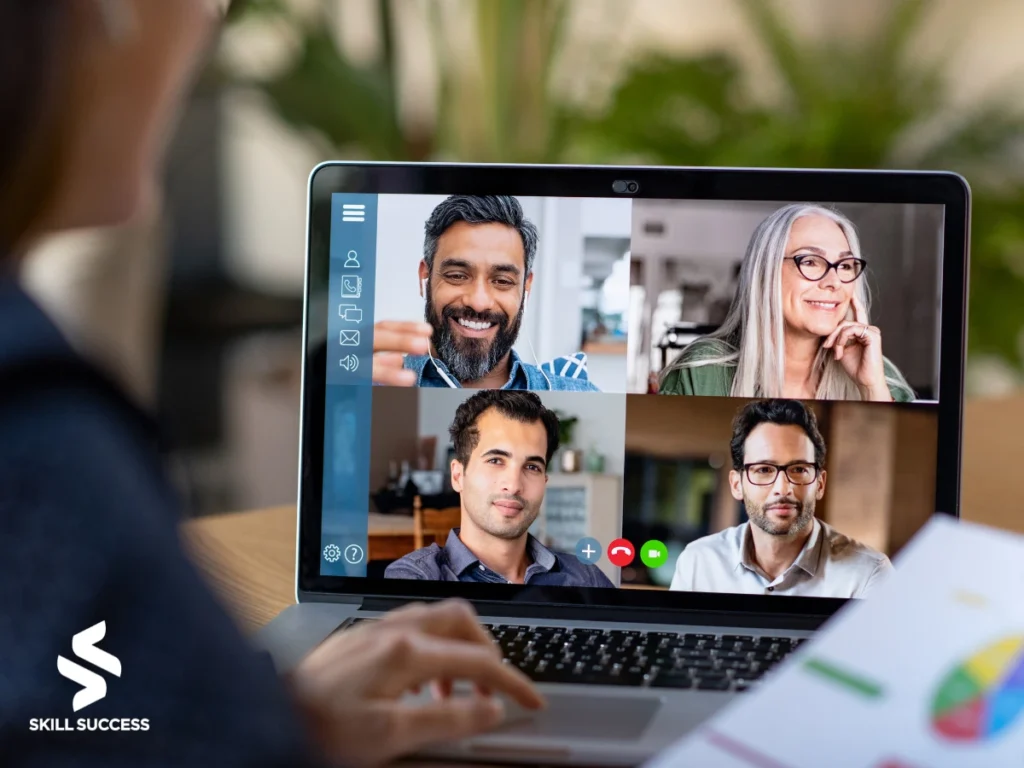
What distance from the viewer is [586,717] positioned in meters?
0.52

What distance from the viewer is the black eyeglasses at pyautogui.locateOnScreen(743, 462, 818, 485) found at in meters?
0.71

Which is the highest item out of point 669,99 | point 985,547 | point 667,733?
point 669,99

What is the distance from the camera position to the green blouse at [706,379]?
2.36 feet

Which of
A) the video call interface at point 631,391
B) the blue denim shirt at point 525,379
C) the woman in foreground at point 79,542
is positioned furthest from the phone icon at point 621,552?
the woman in foreground at point 79,542

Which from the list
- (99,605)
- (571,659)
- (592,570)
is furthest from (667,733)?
(99,605)

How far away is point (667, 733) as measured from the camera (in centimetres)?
50

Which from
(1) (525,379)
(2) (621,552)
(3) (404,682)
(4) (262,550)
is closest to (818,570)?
(2) (621,552)

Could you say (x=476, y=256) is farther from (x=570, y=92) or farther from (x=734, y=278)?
(x=570, y=92)

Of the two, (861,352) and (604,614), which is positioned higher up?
(861,352)

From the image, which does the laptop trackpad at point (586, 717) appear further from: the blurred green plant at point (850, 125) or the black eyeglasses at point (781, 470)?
the blurred green plant at point (850, 125)

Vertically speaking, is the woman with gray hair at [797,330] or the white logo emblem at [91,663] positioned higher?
the woman with gray hair at [797,330]

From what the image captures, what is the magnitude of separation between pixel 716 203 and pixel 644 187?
0.18ft

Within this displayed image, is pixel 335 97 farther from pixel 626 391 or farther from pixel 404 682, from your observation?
pixel 404 682

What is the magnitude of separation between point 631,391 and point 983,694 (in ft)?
1.27
